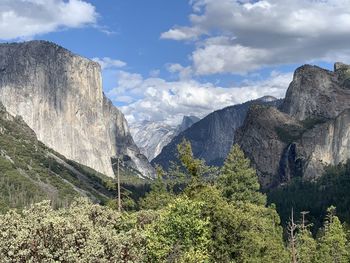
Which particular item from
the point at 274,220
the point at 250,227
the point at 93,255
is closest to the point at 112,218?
the point at 93,255

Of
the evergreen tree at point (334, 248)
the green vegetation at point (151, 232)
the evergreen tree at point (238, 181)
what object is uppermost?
the evergreen tree at point (238, 181)

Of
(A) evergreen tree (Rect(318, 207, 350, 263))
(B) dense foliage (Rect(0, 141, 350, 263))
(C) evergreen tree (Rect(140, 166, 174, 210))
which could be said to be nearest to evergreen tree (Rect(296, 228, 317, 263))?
(A) evergreen tree (Rect(318, 207, 350, 263))

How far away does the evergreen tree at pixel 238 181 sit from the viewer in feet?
216

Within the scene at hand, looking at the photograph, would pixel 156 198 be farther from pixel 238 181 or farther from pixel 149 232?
pixel 149 232

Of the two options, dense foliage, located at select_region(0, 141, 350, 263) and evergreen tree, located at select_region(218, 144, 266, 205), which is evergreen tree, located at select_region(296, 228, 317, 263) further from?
dense foliage, located at select_region(0, 141, 350, 263)

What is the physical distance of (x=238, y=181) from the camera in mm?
67750

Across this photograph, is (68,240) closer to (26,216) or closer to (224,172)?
(26,216)

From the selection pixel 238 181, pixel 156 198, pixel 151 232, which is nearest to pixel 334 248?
pixel 238 181

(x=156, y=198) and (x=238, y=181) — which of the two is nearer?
(x=238, y=181)

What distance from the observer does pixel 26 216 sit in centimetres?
3083

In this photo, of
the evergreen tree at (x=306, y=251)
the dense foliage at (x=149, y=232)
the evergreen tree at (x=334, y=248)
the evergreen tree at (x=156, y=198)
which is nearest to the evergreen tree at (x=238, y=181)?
the evergreen tree at (x=156, y=198)

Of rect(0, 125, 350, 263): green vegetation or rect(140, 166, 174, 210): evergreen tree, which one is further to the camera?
rect(140, 166, 174, 210): evergreen tree

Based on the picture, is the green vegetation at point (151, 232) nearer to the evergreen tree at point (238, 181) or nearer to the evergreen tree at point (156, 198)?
the evergreen tree at point (238, 181)

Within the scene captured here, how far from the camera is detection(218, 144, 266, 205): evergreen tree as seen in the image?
6594cm
